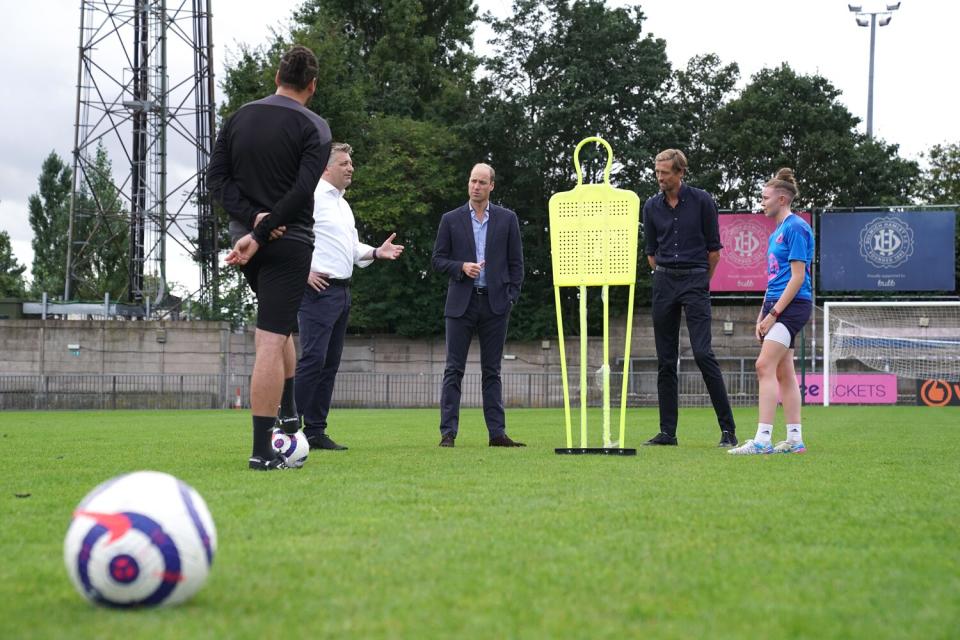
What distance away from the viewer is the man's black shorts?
237 inches

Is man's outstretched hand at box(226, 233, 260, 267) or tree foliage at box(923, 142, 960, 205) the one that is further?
tree foliage at box(923, 142, 960, 205)

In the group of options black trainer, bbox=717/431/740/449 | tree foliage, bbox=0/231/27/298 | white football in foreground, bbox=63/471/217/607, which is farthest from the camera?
tree foliage, bbox=0/231/27/298

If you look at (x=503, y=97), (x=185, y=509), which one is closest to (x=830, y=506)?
(x=185, y=509)

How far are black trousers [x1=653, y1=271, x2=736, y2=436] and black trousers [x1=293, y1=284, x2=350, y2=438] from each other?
2517 millimetres

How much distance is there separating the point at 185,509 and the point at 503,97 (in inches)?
1468

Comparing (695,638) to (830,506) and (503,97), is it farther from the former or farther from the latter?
(503,97)

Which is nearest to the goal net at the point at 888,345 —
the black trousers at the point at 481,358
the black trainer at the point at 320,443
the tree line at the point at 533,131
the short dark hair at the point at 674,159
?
the tree line at the point at 533,131

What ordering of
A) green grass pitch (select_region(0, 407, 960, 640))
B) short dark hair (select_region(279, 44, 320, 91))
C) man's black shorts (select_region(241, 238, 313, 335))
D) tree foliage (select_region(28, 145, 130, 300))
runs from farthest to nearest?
tree foliage (select_region(28, 145, 130, 300))
short dark hair (select_region(279, 44, 320, 91))
man's black shorts (select_region(241, 238, 313, 335))
green grass pitch (select_region(0, 407, 960, 640))

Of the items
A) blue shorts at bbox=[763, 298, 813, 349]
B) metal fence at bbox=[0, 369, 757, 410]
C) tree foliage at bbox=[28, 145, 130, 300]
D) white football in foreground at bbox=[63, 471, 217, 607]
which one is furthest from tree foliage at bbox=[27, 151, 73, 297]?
white football in foreground at bbox=[63, 471, 217, 607]

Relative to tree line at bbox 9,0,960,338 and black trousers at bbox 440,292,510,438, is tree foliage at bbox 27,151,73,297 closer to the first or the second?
tree line at bbox 9,0,960,338

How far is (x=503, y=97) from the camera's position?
3906 centimetres

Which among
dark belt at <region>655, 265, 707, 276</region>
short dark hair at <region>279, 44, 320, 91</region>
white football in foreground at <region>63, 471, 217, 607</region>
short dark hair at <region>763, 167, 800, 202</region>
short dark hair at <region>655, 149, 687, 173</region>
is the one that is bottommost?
white football in foreground at <region>63, 471, 217, 607</region>

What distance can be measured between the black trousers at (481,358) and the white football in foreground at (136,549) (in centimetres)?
592

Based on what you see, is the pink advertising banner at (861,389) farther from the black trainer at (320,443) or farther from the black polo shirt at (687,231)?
the black trainer at (320,443)
